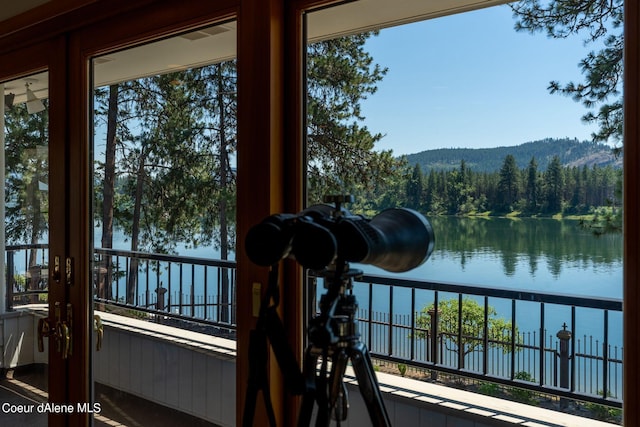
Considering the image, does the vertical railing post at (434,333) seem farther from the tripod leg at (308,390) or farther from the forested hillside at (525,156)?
the tripod leg at (308,390)

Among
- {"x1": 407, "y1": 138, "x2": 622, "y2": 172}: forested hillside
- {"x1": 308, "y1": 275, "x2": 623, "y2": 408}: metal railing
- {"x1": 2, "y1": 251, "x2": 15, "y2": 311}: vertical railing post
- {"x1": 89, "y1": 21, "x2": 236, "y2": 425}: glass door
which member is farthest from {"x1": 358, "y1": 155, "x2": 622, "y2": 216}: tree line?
{"x1": 2, "y1": 251, "x2": 15, "y2": 311}: vertical railing post

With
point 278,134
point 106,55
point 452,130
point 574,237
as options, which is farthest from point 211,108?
point 574,237

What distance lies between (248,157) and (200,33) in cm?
51

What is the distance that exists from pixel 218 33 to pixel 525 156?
Result: 1.03 meters

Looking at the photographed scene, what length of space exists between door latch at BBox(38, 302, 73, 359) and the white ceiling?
3.23ft

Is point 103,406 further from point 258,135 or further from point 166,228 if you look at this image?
point 258,135

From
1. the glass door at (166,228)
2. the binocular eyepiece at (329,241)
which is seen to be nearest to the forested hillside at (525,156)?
the binocular eyepiece at (329,241)

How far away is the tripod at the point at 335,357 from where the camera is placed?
30.1 inches

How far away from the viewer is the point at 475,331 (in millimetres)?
1351

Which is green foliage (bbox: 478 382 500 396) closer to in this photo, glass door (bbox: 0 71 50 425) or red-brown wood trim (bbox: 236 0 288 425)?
red-brown wood trim (bbox: 236 0 288 425)

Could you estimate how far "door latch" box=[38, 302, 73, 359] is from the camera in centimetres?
215

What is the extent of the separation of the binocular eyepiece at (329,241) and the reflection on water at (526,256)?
495mm

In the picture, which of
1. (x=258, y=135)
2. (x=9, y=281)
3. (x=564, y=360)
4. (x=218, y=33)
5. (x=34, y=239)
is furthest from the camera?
(x=9, y=281)

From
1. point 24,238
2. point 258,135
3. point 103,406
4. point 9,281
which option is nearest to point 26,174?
point 24,238
